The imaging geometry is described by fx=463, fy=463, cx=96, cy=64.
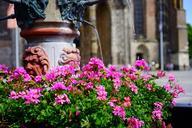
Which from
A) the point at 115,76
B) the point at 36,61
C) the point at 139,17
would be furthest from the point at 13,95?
the point at 139,17

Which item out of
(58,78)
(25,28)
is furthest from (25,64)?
(58,78)

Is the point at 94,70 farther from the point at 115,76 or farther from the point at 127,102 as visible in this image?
the point at 127,102

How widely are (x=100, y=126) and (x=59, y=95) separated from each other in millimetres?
485

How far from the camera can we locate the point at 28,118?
4133 millimetres

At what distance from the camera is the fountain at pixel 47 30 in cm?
596

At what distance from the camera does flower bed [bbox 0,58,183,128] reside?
13.2 ft

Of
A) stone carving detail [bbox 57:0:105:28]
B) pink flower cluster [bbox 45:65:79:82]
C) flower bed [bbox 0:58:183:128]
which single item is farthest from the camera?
stone carving detail [bbox 57:0:105:28]

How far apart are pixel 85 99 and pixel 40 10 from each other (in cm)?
218

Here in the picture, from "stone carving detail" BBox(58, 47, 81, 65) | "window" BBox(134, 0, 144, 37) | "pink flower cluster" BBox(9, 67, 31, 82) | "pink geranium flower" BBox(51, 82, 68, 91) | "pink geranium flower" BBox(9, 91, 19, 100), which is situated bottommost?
"pink geranium flower" BBox(9, 91, 19, 100)

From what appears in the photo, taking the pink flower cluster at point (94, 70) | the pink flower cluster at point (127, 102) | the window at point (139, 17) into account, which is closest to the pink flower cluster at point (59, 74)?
the pink flower cluster at point (94, 70)

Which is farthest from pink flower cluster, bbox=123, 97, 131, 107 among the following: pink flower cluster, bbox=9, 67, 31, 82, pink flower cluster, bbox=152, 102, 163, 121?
pink flower cluster, bbox=9, 67, 31, 82

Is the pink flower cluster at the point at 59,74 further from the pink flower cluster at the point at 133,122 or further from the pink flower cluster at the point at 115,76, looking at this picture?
the pink flower cluster at the point at 133,122

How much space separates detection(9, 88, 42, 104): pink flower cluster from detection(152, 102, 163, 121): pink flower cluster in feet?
3.97

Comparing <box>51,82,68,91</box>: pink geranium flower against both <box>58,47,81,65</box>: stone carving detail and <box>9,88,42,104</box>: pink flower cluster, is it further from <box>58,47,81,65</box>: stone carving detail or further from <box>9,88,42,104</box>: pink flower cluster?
<box>58,47,81,65</box>: stone carving detail
